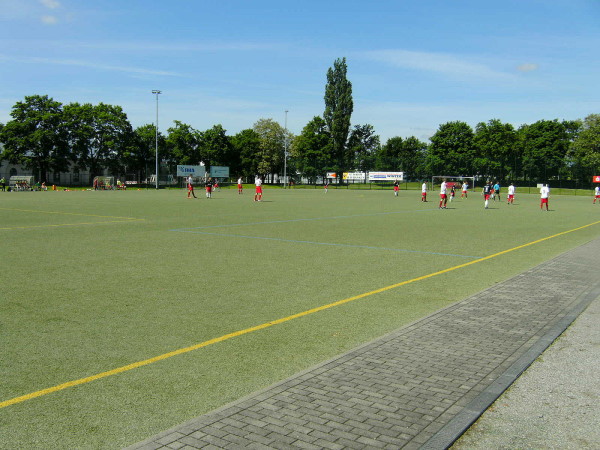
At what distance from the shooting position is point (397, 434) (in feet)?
12.0

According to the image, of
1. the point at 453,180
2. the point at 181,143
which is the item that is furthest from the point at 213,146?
the point at 453,180

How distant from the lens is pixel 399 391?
174 inches

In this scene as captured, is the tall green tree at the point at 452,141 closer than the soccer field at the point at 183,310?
No

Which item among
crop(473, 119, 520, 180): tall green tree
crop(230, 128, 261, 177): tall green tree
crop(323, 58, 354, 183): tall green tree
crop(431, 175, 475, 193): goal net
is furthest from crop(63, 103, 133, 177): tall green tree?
crop(473, 119, 520, 180): tall green tree

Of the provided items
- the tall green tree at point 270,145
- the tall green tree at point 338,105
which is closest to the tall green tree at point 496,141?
the tall green tree at point 338,105

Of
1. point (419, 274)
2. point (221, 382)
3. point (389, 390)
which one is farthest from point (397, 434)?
point (419, 274)

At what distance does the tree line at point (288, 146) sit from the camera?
248 feet

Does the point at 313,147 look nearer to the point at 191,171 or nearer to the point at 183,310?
the point at 191,171

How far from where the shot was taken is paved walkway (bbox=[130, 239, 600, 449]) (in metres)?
3.59

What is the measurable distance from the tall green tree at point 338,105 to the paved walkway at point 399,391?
85619mm

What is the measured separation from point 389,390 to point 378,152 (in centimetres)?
12776

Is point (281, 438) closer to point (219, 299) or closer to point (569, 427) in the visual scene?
point (569, 427)

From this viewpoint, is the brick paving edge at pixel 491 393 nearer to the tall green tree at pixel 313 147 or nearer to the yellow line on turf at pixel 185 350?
the yellow line on turf at pixel 185 350

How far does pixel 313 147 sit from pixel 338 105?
28.2ft
